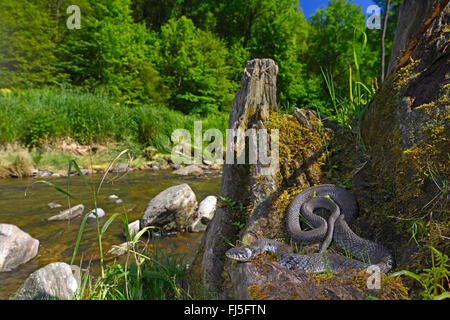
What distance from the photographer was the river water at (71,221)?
4359 millimetres

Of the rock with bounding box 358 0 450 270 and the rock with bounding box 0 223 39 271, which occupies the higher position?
the rock with bounding box 358 0 450 270

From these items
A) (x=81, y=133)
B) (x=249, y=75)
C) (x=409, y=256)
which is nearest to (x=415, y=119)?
(x=409, y=256)

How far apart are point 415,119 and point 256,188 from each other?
1.46 meters

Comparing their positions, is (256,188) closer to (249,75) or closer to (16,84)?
(249,75)

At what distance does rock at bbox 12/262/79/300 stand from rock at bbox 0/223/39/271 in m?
1.60

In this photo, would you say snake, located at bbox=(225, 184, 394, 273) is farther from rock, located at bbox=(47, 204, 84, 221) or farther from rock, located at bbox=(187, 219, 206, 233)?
rock, located at bbox=(47, 204, 84, 221)

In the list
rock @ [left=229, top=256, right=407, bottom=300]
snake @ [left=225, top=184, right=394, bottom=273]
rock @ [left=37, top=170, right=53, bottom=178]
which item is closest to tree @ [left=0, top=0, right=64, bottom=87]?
rock @ [left=37, top=170, right=53, bottom=178]

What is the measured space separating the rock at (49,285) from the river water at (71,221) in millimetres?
910

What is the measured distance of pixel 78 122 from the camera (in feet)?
45.9

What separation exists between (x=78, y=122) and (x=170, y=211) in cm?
1116

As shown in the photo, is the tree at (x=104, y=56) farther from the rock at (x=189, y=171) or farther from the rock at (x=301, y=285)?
the rock at (x=301, y=285)

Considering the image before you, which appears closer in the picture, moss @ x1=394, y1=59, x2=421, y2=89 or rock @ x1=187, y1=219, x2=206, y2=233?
moss @ x1=394, y1=59, x2=421, y2=89

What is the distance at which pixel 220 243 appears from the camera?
253 centimetres

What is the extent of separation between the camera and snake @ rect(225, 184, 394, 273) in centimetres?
180
